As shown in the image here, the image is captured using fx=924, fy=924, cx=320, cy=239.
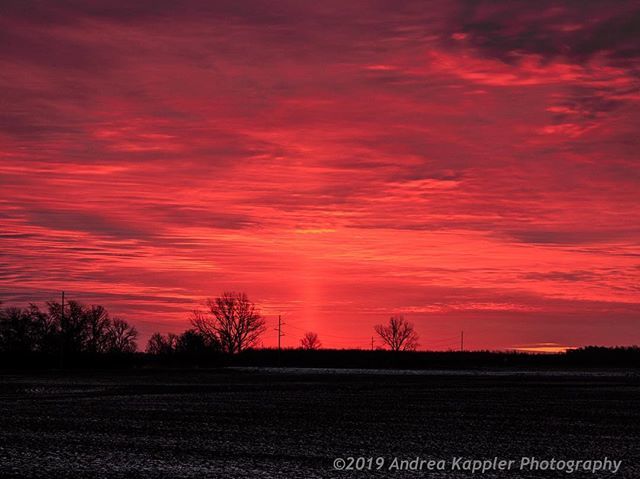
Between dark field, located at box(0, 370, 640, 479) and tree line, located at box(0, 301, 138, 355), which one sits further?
tree line, located at box(0, 301, 138, 355)

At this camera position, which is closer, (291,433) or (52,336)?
(291,433)

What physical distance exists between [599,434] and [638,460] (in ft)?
12.9

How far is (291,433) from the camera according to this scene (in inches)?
700

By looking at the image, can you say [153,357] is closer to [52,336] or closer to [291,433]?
[52,336]

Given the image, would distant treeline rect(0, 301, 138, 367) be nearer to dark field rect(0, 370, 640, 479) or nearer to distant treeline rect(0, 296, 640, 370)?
distant treeline rect(0, 296, 640, 370)

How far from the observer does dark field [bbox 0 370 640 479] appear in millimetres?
13220

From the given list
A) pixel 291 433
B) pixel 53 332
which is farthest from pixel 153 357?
pixel 291 433

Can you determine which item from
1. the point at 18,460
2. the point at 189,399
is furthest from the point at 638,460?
the point at 189,399

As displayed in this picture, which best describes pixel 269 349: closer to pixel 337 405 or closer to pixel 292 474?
pixel 337 405

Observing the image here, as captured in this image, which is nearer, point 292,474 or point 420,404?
point 292,474

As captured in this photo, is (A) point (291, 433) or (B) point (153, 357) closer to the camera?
(A) point (291, 433)

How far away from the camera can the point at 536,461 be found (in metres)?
13.9

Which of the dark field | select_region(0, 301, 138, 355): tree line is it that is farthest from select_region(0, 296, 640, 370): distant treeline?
the dark field

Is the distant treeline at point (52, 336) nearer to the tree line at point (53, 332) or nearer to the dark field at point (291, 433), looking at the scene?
the tree line at point (53, 332)
